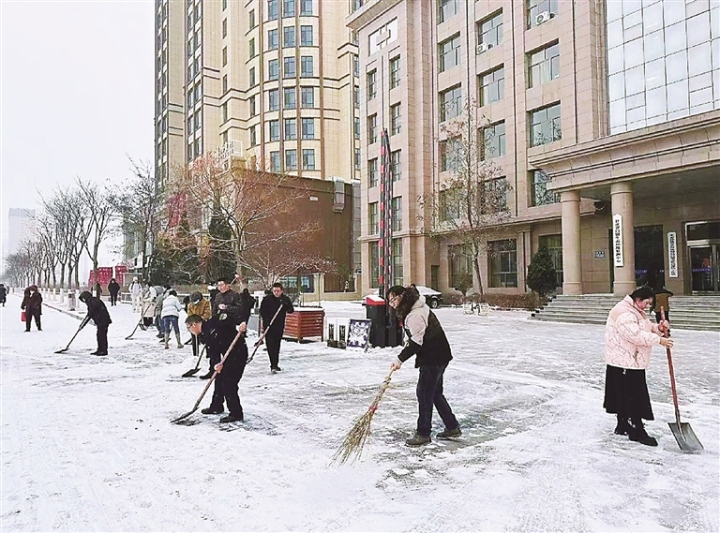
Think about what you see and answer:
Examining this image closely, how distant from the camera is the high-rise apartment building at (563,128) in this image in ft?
67.7

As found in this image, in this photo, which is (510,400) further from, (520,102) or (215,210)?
(520,102)

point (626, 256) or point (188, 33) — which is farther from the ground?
point (188, 33)

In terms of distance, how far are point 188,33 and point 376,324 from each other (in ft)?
216

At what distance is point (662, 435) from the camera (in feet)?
19.2

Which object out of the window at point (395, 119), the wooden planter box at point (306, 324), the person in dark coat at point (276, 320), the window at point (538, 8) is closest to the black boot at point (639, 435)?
the person in dark coat at point (276, 320)

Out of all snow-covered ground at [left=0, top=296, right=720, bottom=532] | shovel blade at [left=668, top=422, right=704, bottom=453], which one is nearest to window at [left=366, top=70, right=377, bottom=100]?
snow-covered ground at [left=0, top=296, right=720, bottom=532]

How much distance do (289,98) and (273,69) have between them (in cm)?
350

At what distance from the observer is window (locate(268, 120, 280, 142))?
5559cm

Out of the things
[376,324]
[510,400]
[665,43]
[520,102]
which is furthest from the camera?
[520,102]

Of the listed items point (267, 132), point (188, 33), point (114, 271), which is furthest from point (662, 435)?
point (188, 33)

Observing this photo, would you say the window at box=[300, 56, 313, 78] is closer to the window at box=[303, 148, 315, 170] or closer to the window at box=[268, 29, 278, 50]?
the window at box=[268, 29, 278, 50]

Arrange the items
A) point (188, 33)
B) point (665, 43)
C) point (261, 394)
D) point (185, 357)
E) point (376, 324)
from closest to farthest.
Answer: point (261, 394) < point (185, 357) < point (376, 324) < point (665, 43) < point (188, 33)

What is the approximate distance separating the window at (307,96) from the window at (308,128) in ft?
4.93

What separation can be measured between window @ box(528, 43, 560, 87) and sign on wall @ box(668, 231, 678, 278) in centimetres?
1042
